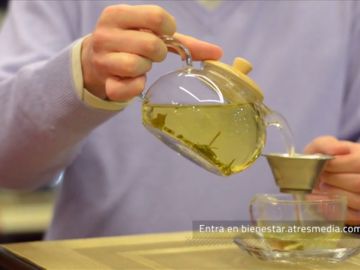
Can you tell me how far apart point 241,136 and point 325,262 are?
0.52ft

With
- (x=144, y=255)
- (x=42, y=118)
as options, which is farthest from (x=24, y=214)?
(x=144, y=255)

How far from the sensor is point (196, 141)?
74 centimetres

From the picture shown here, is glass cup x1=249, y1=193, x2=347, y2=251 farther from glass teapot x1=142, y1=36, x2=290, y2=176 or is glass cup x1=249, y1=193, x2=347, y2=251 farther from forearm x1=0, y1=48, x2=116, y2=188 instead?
forearm x1=0, y1=48, x2=116, y2=188

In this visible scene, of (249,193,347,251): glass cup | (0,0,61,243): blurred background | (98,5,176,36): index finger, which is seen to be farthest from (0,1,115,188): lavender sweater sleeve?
(0,0,61,243): blurred background

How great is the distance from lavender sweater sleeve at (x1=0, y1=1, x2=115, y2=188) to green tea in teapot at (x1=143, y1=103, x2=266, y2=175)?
15 centimetres

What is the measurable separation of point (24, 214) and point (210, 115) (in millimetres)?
1920

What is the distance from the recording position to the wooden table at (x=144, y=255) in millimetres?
762

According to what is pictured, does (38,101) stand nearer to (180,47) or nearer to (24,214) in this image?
(180,47)

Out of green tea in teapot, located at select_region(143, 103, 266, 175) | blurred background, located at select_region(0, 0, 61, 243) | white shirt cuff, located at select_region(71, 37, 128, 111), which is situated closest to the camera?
green tea in teapot, located at select_region(143, 103, 266, 175)

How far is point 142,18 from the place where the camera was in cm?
77

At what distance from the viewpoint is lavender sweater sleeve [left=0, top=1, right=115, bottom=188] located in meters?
0.90

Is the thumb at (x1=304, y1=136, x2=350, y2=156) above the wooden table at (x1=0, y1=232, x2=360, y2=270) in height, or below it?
above

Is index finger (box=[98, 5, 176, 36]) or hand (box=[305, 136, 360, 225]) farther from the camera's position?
hand (box=[305, 136, 360, 225])

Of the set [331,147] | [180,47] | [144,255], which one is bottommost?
[144,255]
